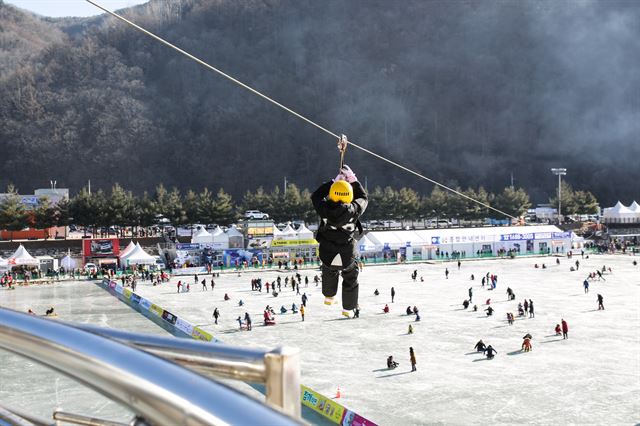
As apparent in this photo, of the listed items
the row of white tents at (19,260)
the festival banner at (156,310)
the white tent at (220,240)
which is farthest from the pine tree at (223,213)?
the festival banner at (156,310)

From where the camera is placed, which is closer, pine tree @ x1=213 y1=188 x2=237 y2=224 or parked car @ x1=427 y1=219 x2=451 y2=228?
pine tree @ x1=213 y1=188 x2=237 y2=224

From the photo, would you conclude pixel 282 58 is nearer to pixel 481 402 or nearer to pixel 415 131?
pixel 415 131

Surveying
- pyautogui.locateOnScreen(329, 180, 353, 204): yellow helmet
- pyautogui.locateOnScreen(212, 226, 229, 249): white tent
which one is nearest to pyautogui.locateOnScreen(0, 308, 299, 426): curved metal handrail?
pyautogui.locateOnScreen(329, 180, 353, 204): yellow helmet

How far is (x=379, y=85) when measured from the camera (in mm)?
157250

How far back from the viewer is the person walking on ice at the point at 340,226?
823cm

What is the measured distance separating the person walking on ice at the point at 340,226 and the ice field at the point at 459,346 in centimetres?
859

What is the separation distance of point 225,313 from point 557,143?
126806mm

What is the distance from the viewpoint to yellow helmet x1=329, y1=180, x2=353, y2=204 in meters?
8.17

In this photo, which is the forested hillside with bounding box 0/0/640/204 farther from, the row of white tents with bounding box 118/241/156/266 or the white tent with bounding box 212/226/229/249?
the row of white tents with bounding box 118/241/156/266

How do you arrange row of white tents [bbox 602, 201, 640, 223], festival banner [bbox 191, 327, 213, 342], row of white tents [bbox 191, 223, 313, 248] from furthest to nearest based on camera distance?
row of white tents [bbox 602, 201, 640, 223] → row of white tents [bbox 191, 223, 313, 248] → festival banner [bbox 191, 327, 213, 342]

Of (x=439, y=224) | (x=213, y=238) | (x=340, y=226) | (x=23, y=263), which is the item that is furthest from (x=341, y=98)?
(x=340, y=226)

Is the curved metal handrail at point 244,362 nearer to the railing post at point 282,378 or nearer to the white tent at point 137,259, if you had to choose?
the railing post at point 282,378

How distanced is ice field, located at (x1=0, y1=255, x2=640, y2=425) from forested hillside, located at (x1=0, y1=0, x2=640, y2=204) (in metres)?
96.4

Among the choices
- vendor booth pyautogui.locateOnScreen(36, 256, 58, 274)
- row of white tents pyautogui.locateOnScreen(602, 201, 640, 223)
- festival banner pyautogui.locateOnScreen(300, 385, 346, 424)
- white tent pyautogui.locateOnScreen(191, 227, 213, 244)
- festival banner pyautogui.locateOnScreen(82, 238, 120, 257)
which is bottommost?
festival banner pyautogui.locateOnScreen(300, 385, 346, 424)
